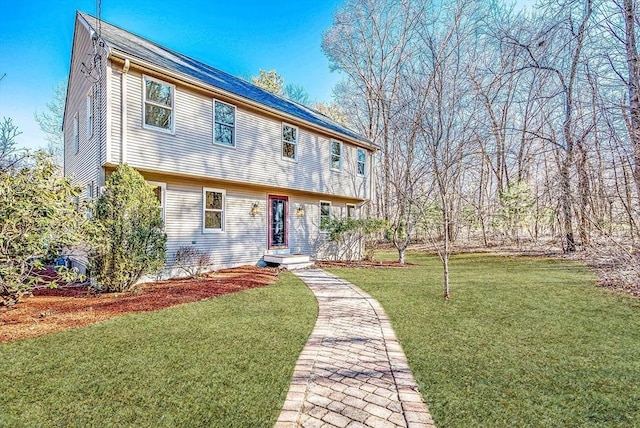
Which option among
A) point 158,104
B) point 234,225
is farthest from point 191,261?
point 158,104

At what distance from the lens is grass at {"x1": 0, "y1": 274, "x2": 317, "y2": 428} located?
242 cm

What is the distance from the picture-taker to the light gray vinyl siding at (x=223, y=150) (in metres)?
7.74

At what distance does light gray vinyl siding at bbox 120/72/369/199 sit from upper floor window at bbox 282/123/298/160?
0.19 metres

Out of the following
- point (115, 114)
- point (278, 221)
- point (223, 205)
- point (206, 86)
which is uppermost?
point (206, 86)

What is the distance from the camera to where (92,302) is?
5863mm

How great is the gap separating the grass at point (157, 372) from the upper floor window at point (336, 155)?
952 cm

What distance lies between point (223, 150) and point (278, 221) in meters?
3.54

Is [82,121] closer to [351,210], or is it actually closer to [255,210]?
[255,210]

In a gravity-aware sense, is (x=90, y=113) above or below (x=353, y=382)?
above

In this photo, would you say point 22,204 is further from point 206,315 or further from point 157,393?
point 157,393

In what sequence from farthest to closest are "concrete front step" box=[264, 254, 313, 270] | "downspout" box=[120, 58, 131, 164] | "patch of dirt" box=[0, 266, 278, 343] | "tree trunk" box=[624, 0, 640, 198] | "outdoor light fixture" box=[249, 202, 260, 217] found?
"outdoor light fixture" box=[249, 202, 260, 217] → "concrete front step" box=[264, 254, 313, 270] → "downspout" box=[120, 58, 131, 164] → "patch of dirt" box=[0, 266, 278, 343] → "tree trunk" box=[624, 0, 640, 198]

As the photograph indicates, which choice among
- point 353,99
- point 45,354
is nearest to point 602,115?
point 45,354

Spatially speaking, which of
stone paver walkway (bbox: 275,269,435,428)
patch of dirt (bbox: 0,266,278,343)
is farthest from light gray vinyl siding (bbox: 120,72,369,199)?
stone paver walkway (bbox: 275,269,435,428)

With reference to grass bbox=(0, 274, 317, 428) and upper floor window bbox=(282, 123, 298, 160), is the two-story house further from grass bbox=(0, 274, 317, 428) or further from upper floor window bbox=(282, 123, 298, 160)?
grass bbox=(0, 274, 317, 428)
